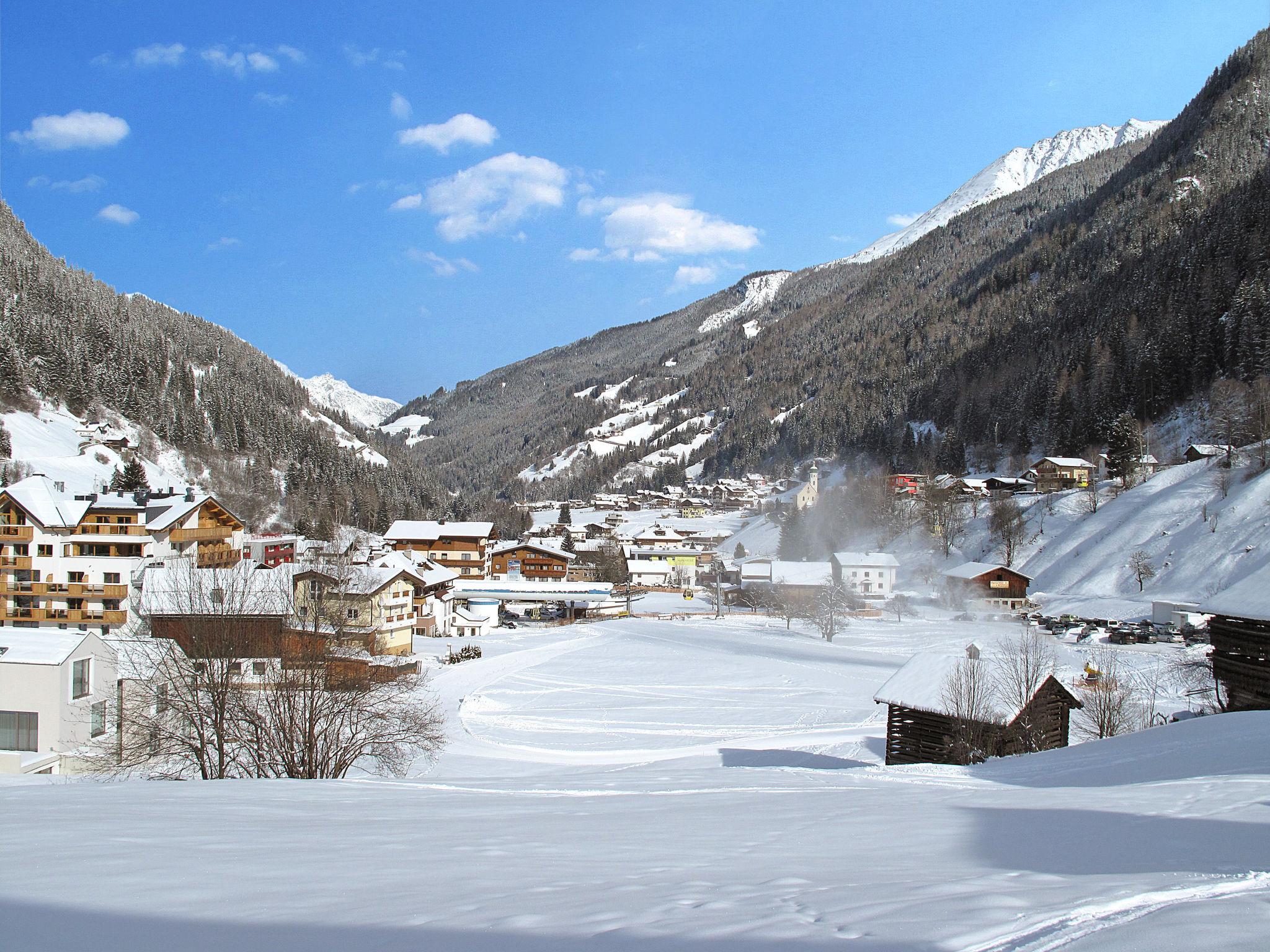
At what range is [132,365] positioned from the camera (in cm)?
10488

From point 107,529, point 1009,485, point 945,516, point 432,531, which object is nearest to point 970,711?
point 107,529

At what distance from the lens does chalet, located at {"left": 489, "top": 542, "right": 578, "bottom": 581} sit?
84.1 m

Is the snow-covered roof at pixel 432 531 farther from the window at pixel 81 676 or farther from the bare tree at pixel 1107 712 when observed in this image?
the bare tree at pixel 1107 712

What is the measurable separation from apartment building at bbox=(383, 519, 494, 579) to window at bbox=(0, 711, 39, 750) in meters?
55.2

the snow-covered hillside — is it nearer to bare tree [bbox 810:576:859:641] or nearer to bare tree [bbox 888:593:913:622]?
bare tree [bbox 810:576:859:641]

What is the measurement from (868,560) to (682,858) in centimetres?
6677

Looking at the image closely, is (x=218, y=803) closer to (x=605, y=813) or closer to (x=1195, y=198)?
(x=605, y=813)

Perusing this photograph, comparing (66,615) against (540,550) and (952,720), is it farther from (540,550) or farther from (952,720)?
(952,720)

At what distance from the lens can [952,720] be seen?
17.3m

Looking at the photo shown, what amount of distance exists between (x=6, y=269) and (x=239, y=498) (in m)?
55.5

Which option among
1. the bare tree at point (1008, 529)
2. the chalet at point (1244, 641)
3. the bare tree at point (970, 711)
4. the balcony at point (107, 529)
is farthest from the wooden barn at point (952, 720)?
the balcony at point (107, 529)

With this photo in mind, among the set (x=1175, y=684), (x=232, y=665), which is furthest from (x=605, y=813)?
(x=1175, y=684)

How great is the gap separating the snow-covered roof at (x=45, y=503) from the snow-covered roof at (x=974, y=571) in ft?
207

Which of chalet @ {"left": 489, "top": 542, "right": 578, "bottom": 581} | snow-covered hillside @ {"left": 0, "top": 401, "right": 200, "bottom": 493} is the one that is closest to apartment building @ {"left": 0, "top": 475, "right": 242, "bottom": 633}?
snow-covered hillside @ {"left": 0, "top": 401, "right": 200, "bottom": 493}
